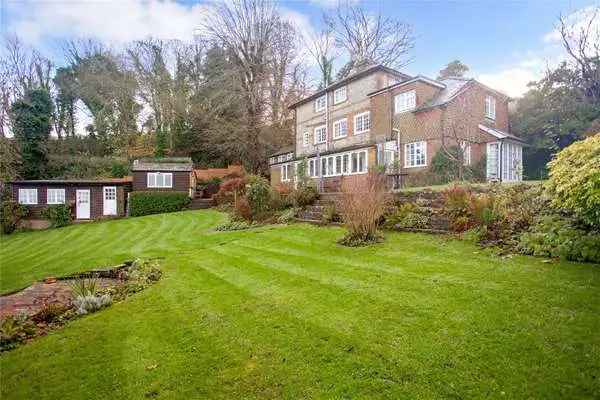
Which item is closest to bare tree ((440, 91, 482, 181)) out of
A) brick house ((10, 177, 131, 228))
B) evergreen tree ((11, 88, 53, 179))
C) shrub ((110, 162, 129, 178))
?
brick house ((10, 177, 131, 228))

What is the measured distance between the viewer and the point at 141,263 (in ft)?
28.6

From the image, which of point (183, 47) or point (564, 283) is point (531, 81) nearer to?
point (564, 283)

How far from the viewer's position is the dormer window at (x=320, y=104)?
2833 cm

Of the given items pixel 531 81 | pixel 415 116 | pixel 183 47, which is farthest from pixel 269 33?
pixel 531 81

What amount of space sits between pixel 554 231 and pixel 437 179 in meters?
12.1

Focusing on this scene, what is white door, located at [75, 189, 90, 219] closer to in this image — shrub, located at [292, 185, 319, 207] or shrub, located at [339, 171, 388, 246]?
shrub, located at [292, 185, 319, 207]

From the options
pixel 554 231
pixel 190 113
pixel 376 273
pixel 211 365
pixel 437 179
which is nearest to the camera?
pixel 211 365

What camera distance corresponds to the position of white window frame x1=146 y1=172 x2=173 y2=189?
2739 cm

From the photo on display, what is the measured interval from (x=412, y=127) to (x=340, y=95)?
7.99m

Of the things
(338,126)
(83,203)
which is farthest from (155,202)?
(338,126)

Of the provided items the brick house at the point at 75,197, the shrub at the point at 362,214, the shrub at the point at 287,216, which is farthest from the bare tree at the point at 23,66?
the shrub at the point at 362,214

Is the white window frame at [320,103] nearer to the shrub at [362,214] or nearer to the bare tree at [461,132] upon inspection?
the bare tree at [461,132]

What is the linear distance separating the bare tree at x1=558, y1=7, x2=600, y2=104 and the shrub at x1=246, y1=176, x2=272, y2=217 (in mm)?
22619

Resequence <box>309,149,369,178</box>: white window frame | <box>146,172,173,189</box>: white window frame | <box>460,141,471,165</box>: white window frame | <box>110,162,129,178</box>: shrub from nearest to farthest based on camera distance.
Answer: <box>460,141,471,165</box>: white window frame < <box>309,149,369,178</box>: white window frame < <box>146,172,173,189</box>: white window frame < <box>110,162,129,178</box>: shrub
